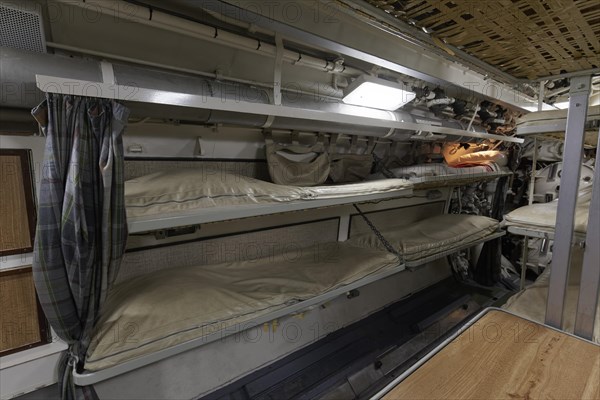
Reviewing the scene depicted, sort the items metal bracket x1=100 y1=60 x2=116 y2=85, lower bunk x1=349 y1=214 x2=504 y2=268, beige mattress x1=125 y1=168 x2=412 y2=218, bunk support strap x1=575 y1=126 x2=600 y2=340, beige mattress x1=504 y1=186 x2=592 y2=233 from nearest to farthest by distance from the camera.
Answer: bunk support strap x1=575 y1=126 x2=600 y2=340 → metal bracket x1=100 y1=60 x2=116 y2=85 → beige mattress x1=125 y1=168 x2=412 y2=218 → beige mattress x1=504 y1=186 x2=592 y2=233 → lower bunk x1=349 y1=214 x2=504 y2=268

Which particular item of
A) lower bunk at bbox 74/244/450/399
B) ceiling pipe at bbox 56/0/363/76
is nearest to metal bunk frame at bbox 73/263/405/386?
lower bunk at bbox 74/244/450/399

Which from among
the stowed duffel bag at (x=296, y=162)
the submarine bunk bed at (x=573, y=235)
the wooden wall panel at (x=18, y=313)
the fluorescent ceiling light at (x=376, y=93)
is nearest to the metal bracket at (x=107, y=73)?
the wooden wall panel at (x=18, y=313)

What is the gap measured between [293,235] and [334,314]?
0.86m

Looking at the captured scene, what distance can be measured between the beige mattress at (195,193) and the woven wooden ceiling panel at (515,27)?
91 cm

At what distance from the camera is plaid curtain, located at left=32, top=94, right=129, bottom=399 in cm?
85

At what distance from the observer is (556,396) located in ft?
1.95

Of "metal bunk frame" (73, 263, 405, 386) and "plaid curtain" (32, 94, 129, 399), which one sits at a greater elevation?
"plaid curtain" (32, 94, 129, 399)

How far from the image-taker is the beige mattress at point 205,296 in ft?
3.44

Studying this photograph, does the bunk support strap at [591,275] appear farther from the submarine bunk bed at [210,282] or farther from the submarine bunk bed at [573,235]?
the submarine bunk bed at [210,282]

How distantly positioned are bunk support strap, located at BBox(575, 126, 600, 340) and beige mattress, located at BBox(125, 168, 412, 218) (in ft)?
3.33

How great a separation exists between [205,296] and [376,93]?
1.50 meters

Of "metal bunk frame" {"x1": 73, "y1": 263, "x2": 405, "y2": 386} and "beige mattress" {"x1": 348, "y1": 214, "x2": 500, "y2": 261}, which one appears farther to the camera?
"beige mattress" {"x1": 348, "y1": 214, "x2": 500, "y2": 261}

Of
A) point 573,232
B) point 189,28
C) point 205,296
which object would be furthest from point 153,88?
point 573,232

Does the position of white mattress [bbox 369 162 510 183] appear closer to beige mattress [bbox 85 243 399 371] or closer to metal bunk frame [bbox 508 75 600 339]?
beige mattress [bbox 85 243 399 371]
